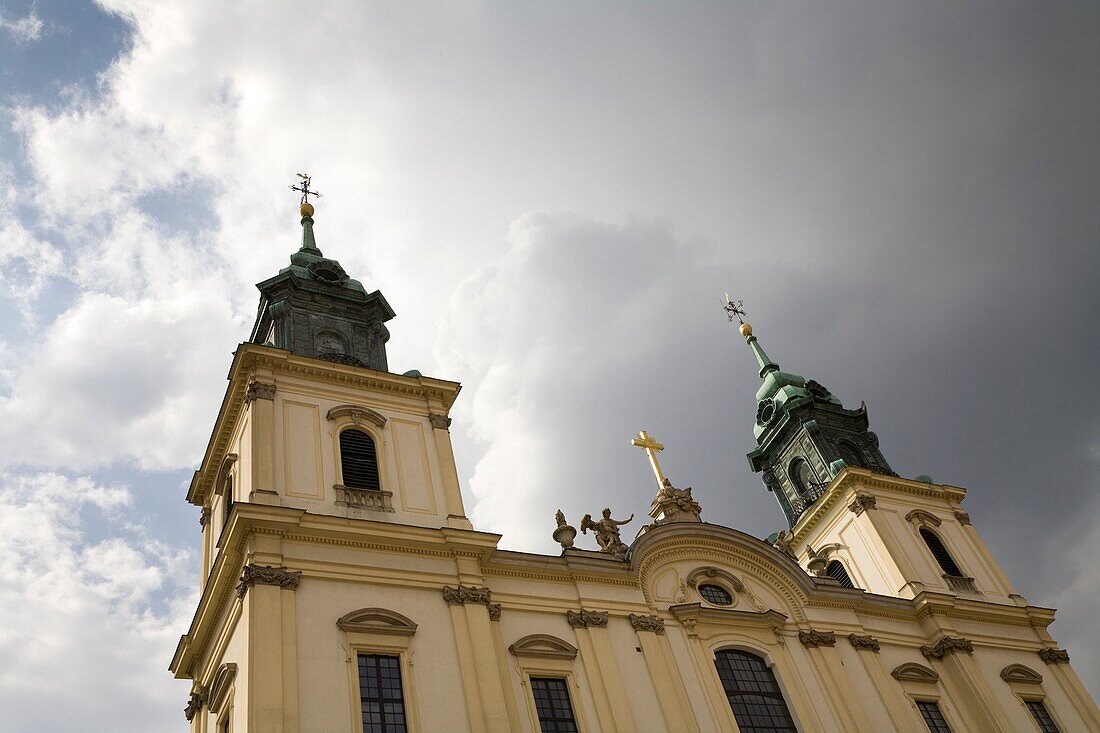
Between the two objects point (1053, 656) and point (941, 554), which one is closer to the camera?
point (1053, 656)

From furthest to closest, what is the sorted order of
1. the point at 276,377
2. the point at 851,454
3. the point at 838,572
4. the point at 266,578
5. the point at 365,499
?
the point at 851,454 < the point at 838,572 < the point at 276,377 < the point at 365,499 < the point at 266,578

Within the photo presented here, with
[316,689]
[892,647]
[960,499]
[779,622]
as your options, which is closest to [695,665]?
[779,622]

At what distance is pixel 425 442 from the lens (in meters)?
23.0

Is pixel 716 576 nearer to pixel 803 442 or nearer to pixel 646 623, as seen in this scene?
pixel 646 623

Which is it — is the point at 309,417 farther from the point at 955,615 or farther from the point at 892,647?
the point at 955,615

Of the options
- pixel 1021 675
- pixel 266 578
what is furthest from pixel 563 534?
pixel 1021 675

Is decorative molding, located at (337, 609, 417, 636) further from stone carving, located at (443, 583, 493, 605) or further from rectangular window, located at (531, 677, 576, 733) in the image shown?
rectangular window, located at (531, 677, 576, 733)

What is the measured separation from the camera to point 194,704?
20.5 m

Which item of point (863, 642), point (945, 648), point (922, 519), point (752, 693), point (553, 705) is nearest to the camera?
point (553, 705)

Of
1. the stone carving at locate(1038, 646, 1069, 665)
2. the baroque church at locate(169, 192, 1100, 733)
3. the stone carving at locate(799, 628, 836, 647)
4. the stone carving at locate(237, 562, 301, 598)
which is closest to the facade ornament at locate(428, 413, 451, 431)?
the baroque church at locate(169, 192, 1100, 733)

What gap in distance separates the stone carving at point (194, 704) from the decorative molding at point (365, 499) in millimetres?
5008

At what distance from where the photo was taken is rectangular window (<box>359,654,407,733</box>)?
1669 cm

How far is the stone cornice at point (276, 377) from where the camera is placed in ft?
73.4

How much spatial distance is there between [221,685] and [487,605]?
5344 millimetres
